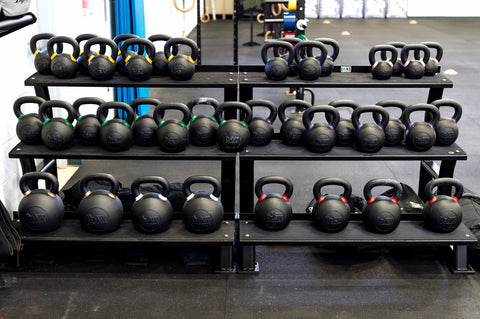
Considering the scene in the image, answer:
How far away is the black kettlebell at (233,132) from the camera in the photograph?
2.86 meters

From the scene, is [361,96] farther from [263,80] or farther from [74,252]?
[74,252]

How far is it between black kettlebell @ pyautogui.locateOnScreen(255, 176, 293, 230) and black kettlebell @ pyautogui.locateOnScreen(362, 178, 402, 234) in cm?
38

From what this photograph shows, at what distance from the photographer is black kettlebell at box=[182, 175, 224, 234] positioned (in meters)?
2.80

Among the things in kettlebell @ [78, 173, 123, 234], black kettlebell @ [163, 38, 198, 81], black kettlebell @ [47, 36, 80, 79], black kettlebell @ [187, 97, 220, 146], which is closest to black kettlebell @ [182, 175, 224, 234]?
black kettlebell @ [187, 97, 220, 146]

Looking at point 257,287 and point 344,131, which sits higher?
point 344,131

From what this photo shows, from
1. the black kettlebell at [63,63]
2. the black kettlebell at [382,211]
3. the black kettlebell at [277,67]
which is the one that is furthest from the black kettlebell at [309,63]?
the black kettlebell at [63,63]

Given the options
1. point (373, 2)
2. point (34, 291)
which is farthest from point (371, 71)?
point (373, 2)

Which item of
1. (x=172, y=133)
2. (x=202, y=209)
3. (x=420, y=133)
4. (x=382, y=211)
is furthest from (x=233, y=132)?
(x=420, y=133)

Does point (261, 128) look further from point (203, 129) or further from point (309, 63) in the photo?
point (309, 63)

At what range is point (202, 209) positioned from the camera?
2.81 m

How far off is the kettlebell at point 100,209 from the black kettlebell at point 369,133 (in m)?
1.20

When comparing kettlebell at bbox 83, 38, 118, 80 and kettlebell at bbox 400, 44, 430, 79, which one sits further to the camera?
kettlebell at bbox 400, 44, 430, 79

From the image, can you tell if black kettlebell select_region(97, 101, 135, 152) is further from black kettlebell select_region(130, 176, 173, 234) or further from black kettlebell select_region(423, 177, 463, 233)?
black kettlebell select_region(423, 177, 463, 233)

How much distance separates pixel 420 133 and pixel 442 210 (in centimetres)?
39
